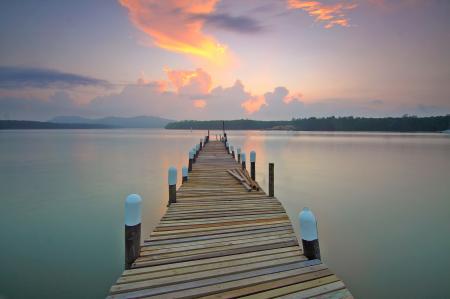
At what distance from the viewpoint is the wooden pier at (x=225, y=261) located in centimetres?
354

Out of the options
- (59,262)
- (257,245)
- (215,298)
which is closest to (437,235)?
(257,245)

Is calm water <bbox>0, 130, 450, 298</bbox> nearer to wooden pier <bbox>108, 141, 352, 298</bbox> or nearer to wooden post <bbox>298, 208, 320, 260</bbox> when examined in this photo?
wooden pier <bbox>108, 141, 352, 298</bbox>

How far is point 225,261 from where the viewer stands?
4332 mm

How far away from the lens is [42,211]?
11227 mm

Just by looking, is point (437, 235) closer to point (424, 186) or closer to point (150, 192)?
point (424, 186)

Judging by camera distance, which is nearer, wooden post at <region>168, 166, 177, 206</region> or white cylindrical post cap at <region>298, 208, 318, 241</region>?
white cylindrical post cap at <region>298, 208, 318, 241</region>

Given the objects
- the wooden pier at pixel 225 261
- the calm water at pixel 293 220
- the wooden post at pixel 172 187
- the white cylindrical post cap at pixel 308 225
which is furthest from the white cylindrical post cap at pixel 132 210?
the wooden post at pixel 172 187

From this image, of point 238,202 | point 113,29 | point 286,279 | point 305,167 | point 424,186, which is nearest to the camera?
point 286,279

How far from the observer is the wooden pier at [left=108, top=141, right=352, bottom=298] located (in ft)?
11.6

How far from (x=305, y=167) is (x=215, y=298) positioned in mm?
22758

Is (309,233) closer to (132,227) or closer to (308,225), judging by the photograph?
(308,225)

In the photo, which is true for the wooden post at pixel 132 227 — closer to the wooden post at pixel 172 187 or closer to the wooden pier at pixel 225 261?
the wooden pier at pixel 225 261

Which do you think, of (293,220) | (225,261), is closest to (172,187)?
(225,261)

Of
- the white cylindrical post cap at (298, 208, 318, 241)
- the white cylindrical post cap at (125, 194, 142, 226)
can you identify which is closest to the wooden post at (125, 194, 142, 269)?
the white cylindrical post cap at (125, 194, 142, 226)
